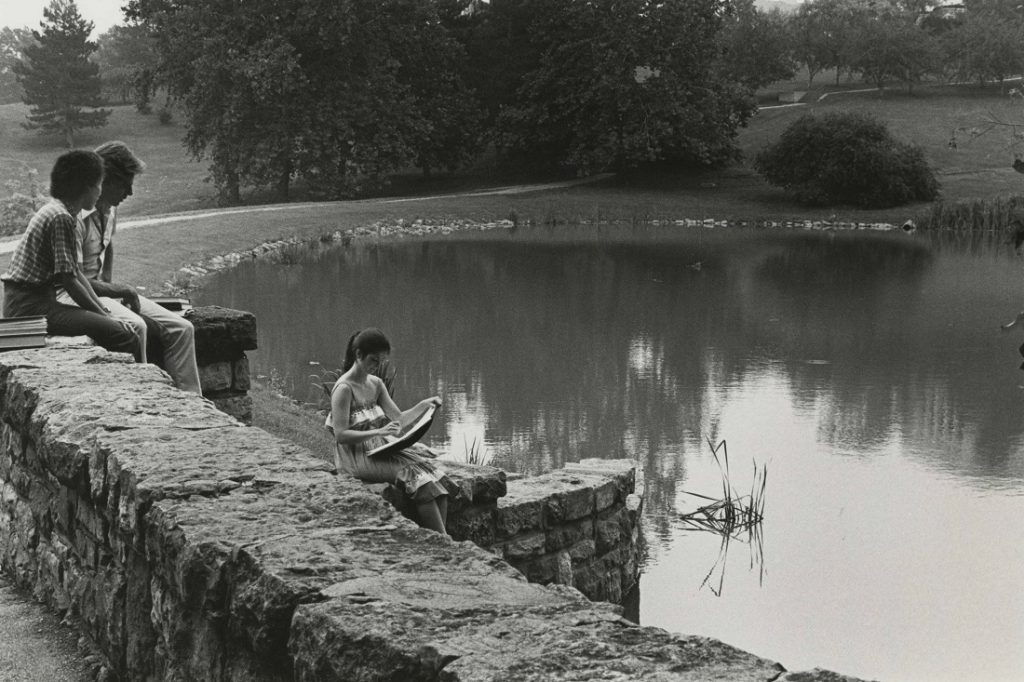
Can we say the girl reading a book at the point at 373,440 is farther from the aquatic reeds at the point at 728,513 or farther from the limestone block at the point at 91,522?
the aquatic reeds at the point at 728,513

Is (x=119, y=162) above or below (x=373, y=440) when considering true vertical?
above

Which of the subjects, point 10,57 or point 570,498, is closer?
point 570,498

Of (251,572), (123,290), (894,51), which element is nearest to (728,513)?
(123,290)

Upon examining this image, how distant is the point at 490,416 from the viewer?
14867 mm

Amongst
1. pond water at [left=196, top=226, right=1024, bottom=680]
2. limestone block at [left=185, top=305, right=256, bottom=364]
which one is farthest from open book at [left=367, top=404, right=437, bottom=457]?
pond water at [left=196, top=226, right=1024, bottom=680]

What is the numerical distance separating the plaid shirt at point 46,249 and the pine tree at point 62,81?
62.5 meters

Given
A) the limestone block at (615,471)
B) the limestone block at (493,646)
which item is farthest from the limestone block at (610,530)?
the limestone block at (493,646)

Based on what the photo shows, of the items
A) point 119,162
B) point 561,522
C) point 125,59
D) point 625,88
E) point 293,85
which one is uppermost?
point 125,59

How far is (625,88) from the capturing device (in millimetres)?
51281

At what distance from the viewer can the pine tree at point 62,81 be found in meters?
66.5

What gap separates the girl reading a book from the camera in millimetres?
6734

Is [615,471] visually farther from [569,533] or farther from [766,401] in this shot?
[766,401]

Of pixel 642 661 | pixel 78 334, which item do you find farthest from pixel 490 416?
pixel 642 661

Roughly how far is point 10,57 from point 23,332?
417ft
